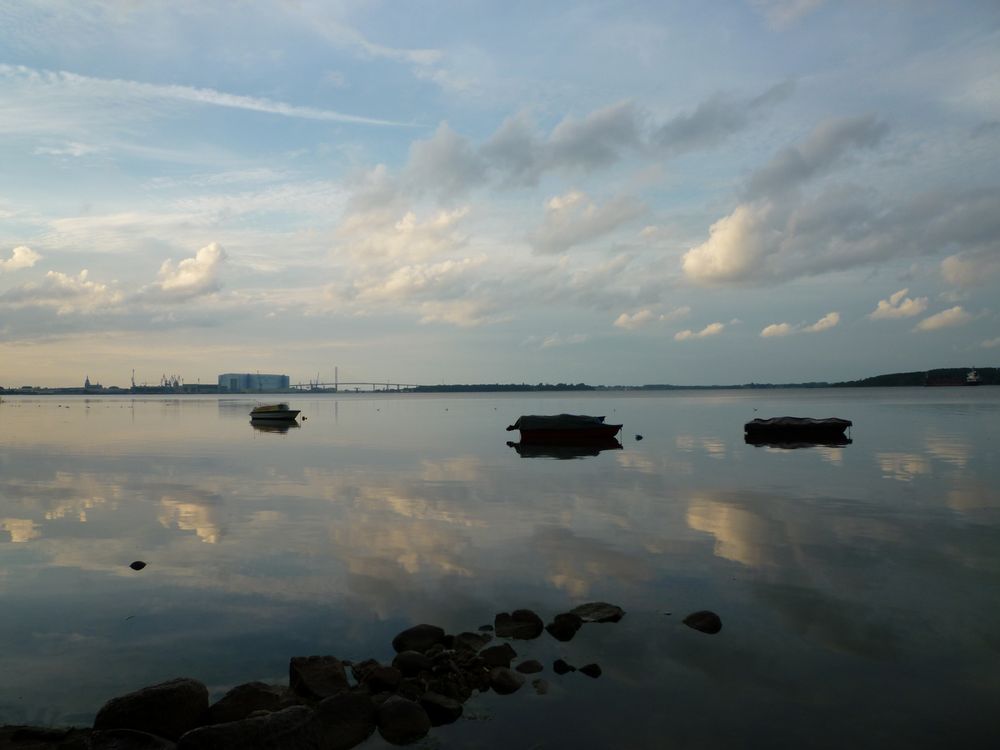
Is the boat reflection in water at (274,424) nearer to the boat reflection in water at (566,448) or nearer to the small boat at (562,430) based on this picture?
the boat reflection in water at (566,448)

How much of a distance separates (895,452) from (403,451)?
35761mm

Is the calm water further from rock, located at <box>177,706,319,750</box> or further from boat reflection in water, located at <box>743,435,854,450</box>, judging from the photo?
boat reflection in water, located at <box>743,435,854,450</box>

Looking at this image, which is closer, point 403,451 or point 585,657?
point 585,657

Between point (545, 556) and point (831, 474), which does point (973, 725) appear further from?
point (831, 474)

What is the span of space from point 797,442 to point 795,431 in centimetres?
239

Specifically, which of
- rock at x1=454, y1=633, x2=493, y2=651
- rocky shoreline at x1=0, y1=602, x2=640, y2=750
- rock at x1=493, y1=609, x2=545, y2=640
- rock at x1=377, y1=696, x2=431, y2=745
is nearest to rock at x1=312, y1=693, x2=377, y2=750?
rocky shoreline at x1=0, y1=602, x2=640, y2=750

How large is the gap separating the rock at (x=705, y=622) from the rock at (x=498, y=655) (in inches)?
152

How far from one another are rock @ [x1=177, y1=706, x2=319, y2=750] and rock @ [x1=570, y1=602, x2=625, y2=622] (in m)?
6.21

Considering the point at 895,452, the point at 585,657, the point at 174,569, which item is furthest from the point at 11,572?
the point at 895,452

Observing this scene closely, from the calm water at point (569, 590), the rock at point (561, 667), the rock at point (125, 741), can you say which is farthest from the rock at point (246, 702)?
the rock at point (561, 667)

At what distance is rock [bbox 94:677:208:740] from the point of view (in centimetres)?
877

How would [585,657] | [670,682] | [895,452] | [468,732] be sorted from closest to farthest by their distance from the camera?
[468,732] → [670,682] → [585,657] → [895,452]

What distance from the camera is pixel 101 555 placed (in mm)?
18859

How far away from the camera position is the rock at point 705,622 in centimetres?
1267
